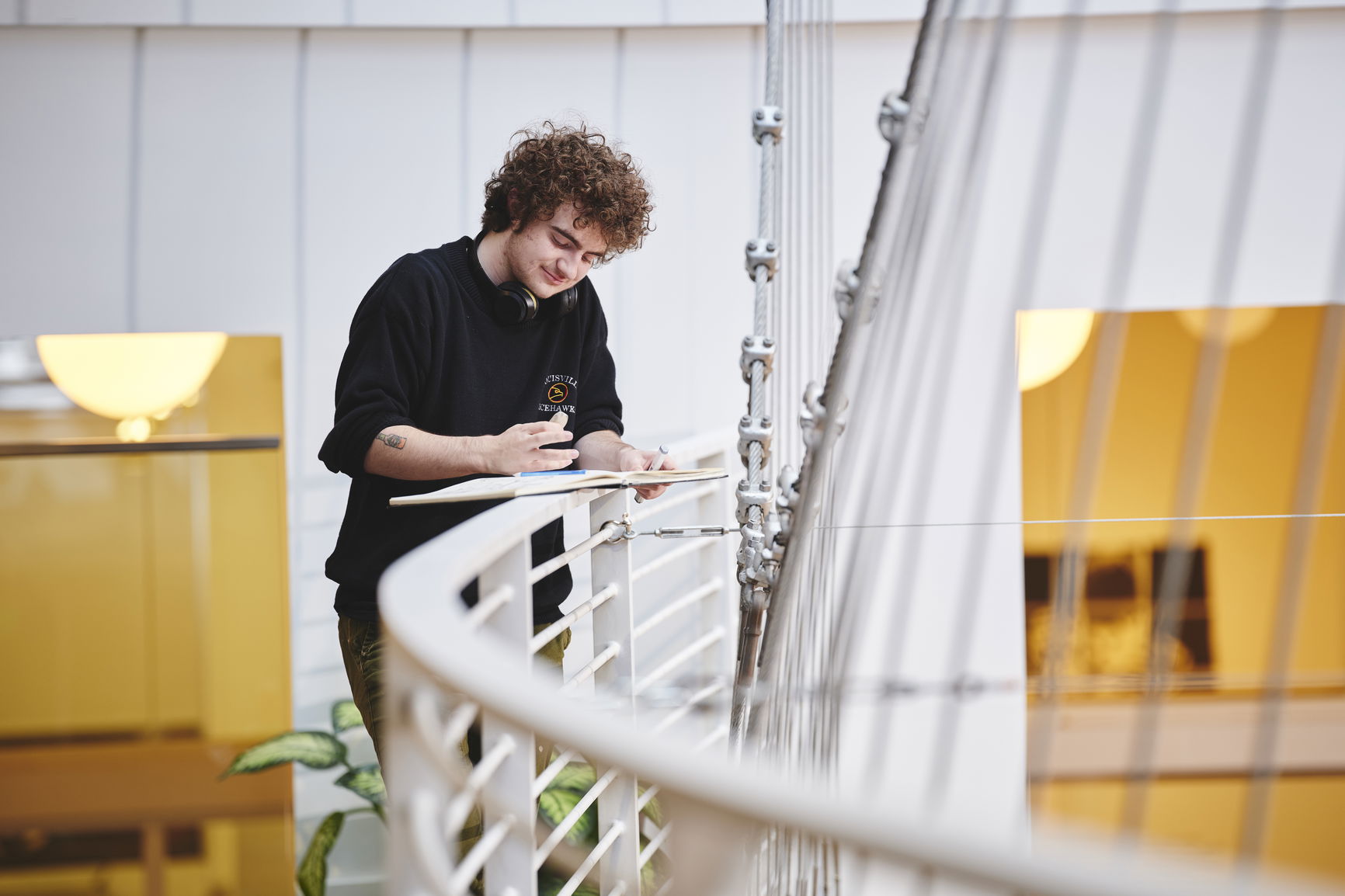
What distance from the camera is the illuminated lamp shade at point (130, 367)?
3012 mm

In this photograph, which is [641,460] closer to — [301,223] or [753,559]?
[753,559]

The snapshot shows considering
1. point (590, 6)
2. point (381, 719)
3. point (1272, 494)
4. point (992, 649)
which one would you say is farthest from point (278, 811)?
point (1272, 494)

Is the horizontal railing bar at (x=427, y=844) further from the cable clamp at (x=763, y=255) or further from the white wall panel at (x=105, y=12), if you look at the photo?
the white wall panel at (x=105, y=12)

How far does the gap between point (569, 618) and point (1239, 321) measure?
2.49 m

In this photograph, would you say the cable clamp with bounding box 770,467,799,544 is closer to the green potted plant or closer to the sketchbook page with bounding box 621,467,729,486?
the sketchbook page with bounding box 621,467,729,486

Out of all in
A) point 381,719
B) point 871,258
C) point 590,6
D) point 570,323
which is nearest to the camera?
point 871,258

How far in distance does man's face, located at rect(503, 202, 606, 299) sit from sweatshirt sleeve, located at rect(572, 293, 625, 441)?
215mm

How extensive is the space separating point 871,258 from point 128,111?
8.25 ft

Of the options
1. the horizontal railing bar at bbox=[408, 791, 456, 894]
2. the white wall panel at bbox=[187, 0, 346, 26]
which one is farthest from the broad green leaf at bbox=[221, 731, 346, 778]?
the horizontal railing bar at bbox=[408, 791, 456, 894]

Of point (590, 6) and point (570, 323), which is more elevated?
point (590, 6)

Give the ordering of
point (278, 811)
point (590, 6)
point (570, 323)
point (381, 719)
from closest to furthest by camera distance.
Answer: point (381, 719) → point (570, 323) → point (590, 6) → point (278, 811)

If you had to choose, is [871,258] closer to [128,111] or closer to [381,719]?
[381,719]

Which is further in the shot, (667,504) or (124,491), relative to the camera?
(124,491)

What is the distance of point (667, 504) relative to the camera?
7.06ft
